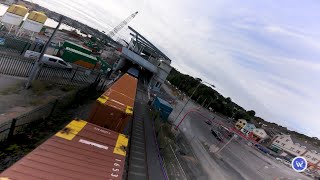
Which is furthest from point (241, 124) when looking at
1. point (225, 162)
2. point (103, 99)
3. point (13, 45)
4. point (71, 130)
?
point (71, 130)

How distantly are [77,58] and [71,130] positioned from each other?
46.7 metres

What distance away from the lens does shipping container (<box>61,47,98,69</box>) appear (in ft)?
190

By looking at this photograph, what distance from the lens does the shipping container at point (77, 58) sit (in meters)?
57.8

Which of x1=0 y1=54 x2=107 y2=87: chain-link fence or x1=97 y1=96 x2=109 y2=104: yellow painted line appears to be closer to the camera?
x1=97 y1=96 x2=109 y2=104: yellow painted line

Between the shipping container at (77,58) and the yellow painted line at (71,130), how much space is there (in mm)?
44558

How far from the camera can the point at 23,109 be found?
2656cm

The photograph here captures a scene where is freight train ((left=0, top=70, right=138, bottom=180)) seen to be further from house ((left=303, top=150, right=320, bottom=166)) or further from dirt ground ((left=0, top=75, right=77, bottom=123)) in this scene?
house ((left=303, top=150, right=320, bottom=166))

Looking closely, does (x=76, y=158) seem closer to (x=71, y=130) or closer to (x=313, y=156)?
(x=71, y=130)

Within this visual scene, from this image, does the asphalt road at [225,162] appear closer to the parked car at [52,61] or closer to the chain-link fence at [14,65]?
the parked car at [52,61]

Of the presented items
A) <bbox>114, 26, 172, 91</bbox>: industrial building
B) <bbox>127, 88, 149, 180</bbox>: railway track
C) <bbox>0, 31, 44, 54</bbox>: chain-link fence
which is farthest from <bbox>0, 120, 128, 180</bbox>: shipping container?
<bbox>114, 26, 172, 91</bbox>: industrial building

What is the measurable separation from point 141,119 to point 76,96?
43.2ft

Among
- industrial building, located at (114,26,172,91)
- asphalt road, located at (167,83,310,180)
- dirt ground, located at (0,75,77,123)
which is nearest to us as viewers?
dirt ground, located at (0,75,77,123)

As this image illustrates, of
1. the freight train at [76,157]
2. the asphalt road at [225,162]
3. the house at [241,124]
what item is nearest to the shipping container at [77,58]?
the asphalt road at [225,162]

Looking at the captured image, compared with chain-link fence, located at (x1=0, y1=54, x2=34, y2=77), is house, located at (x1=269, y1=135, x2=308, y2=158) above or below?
above
